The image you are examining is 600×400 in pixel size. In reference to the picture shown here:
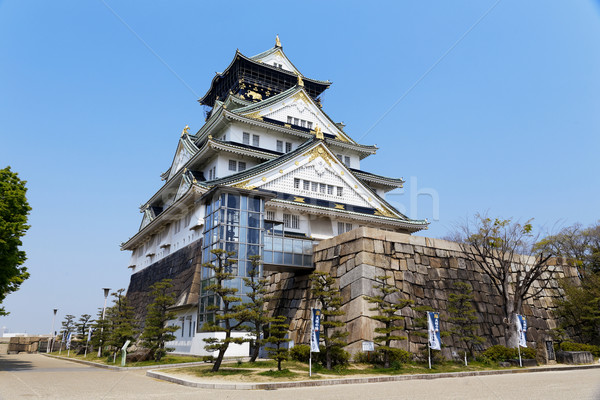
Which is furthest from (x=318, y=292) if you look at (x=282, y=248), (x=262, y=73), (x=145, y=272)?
(x=262, y=73)

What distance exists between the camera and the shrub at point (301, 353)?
18.5m

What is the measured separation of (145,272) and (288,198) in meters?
16.7

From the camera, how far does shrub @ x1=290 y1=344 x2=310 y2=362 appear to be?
18525mm

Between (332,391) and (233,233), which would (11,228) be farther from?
(332,391)

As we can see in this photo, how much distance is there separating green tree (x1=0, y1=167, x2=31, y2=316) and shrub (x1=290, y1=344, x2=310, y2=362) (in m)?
13.3

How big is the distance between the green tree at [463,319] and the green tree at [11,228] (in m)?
20.2

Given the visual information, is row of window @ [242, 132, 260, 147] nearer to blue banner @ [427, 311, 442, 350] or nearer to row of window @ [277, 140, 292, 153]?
row of window @ [277, 140, 292, 153]

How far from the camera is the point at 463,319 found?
20062mm

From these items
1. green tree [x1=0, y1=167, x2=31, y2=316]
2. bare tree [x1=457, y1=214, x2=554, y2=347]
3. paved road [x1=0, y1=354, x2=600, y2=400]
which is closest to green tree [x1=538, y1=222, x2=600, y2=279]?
bare tree [x1=457, y1=214, x2=554, y2=347]

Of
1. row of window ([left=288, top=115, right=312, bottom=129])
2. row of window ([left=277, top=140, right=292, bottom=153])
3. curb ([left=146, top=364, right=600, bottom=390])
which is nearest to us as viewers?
curb ([left=146, top=364, right=600, bottom=390])

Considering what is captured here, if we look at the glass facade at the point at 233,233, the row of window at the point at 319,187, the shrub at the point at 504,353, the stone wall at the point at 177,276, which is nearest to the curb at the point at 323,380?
the shrub at the point at 504,353

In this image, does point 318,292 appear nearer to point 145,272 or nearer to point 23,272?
point 23,272

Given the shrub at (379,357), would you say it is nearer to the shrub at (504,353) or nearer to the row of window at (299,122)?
the shrub at (504,353)

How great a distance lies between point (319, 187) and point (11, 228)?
19.7m
